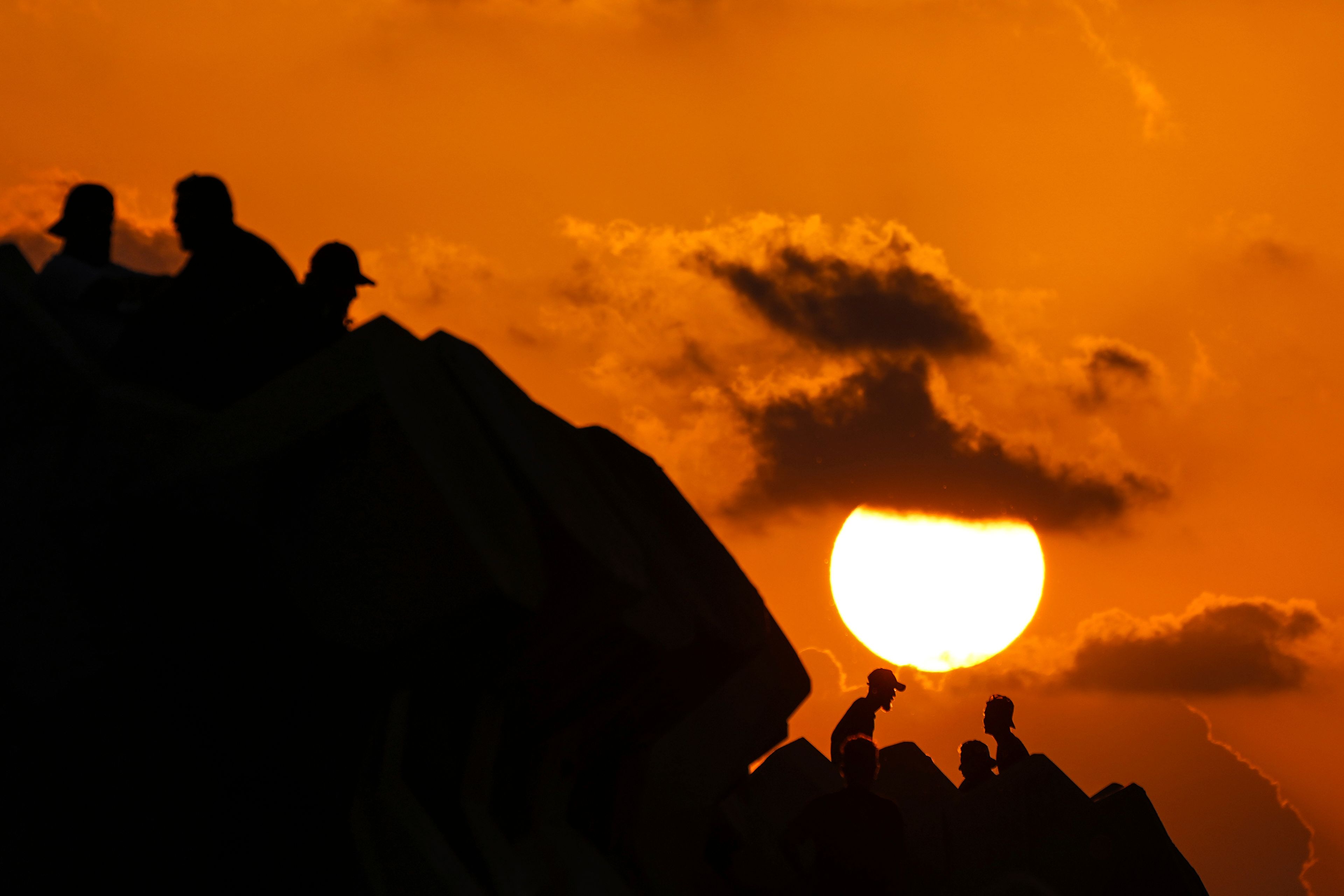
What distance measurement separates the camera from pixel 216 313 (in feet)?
14.2

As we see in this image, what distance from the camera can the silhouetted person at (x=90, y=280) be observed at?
452 centimetres

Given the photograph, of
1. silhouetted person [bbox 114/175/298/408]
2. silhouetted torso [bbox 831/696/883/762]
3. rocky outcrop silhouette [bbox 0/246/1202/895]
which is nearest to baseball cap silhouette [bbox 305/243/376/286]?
silhouetted person [bbox 114/175/298/408]

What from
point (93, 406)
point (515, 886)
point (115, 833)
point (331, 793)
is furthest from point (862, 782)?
point (93, 406)

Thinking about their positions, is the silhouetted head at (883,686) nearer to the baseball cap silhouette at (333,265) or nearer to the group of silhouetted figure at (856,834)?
the group of silhouetted figure at (856,834)

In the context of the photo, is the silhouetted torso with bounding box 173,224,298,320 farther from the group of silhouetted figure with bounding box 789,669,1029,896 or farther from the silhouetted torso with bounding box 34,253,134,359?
the group of silhouetted figure with bounding box 789,669,1029,896

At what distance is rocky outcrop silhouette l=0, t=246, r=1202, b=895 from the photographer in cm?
343

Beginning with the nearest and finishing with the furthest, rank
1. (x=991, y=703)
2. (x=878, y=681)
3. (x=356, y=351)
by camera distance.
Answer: (x=356, y=351)
(x=878, y=681)
(x=991, y=703)

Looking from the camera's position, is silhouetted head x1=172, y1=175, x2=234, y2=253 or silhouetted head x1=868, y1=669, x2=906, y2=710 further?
silhouetted head x1=868, y1=669, x2=906, y2=710

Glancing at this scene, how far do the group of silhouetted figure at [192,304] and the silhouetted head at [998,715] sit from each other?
4839 mm

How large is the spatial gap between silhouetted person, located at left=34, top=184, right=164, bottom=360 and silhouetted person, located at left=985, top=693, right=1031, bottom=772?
545cm

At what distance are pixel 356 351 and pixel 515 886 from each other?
1.58 m

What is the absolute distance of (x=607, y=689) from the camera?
4.27m

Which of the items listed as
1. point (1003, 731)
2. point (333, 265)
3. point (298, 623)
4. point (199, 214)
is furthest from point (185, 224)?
point (1003, 731)

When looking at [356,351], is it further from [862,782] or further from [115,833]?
[862,782]
